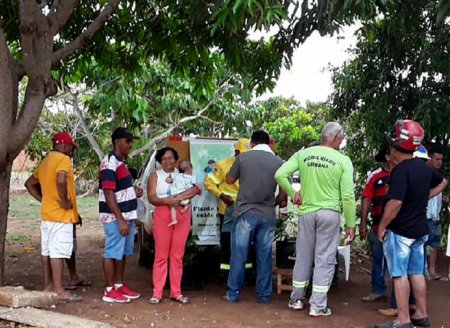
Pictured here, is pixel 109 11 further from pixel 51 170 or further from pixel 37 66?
pixel 51 170

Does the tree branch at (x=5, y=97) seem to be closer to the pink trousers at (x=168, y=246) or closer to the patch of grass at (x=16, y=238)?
the pink trousers at (x=168, y=246)

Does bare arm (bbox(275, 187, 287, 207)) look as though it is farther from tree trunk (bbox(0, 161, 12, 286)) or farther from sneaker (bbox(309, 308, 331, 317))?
tree trunk (bbox(0, 161, 12, 286))

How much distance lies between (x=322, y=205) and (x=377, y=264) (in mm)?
1286

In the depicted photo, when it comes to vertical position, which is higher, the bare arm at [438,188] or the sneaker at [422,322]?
the bare arm at [438,188]

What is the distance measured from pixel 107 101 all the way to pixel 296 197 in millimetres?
7307

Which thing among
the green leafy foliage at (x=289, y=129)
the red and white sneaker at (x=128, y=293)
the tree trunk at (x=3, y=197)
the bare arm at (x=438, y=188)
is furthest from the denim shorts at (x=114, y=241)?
the green leafy foliage at (x=289, y=129)

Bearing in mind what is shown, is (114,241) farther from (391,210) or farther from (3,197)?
(391,210)

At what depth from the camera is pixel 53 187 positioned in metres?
6.46

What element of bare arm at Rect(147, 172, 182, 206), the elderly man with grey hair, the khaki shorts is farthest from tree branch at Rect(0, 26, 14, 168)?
the elderly man with grey hair

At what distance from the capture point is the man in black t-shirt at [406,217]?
5.46 meters

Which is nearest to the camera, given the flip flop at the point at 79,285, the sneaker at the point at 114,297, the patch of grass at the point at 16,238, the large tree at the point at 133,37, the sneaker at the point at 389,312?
the large tree at the point at 133,37

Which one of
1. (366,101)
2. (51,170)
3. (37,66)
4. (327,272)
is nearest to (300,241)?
(327,272)

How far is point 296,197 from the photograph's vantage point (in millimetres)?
6145

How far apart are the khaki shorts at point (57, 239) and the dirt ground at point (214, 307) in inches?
22.5
